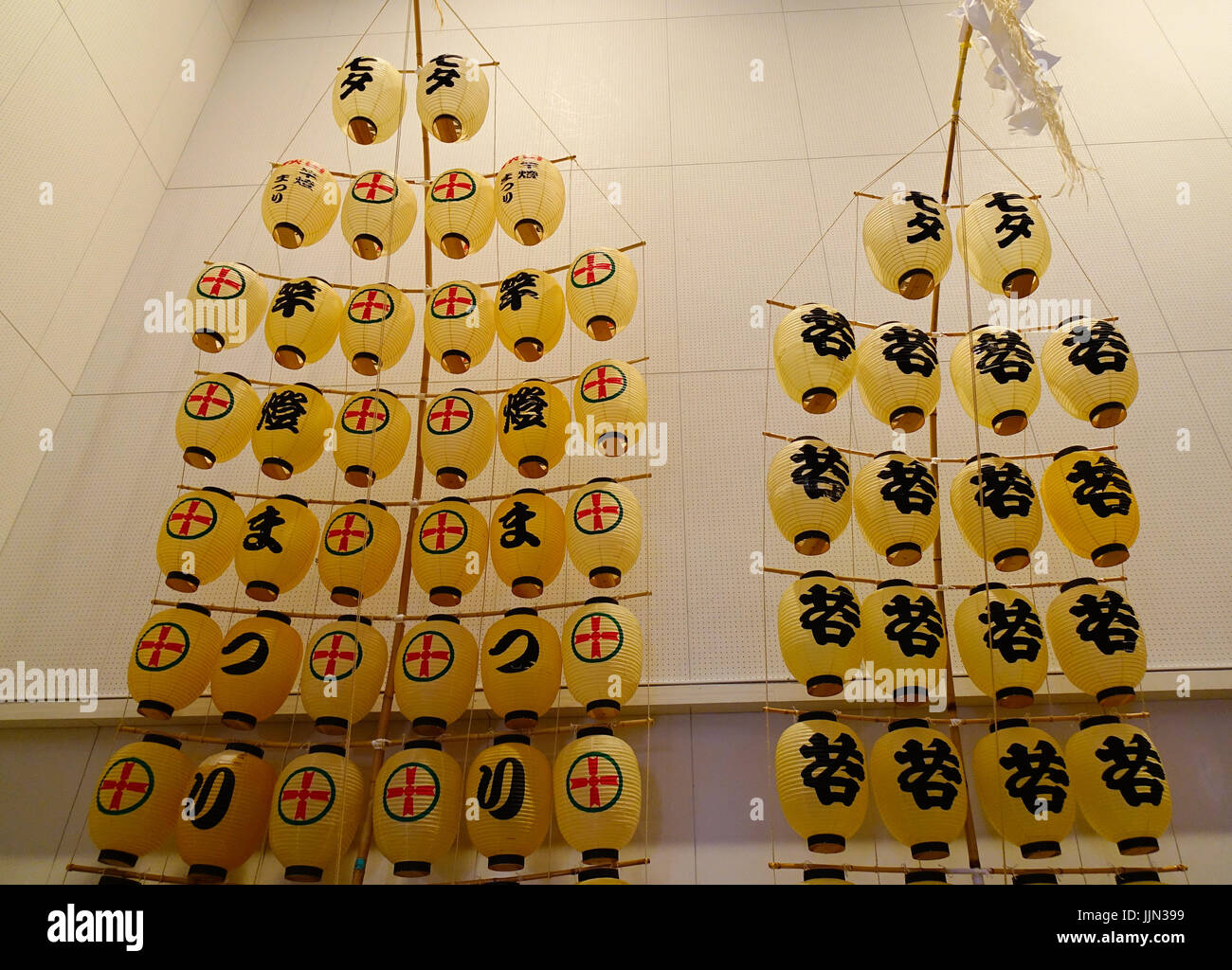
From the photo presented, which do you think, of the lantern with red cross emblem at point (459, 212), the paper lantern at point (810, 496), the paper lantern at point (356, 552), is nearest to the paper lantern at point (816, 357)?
the paper lantern at point (810, 496)

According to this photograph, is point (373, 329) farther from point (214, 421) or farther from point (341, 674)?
point (341, 674)

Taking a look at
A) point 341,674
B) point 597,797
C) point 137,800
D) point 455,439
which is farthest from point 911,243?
point 137,800

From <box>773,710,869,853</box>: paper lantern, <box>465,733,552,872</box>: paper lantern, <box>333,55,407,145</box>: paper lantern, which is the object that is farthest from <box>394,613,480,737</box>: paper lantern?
<box>333,55,407,145</box>: paper lantern

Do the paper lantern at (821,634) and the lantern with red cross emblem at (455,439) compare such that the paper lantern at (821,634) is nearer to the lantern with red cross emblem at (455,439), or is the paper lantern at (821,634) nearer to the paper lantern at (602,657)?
the paper lantern at (602,657)

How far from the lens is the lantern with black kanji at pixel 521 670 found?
294cm

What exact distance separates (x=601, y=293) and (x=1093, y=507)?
6.40 feet

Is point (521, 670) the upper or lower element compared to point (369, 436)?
lower

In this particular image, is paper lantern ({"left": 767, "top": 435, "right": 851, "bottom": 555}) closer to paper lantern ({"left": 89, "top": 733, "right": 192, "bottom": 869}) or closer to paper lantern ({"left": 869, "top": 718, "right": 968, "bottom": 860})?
paper lantern ({"left": 869, "top": 718, "right": 968, "bottom": 860})

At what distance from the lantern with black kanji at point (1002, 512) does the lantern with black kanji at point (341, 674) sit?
84.2 inches

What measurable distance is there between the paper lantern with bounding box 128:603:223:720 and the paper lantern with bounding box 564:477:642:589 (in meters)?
1.35

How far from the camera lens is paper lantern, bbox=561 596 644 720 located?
9.49 feet

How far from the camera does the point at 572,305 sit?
3.53 m

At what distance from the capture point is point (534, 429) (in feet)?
10.7
